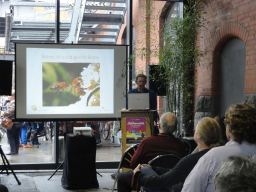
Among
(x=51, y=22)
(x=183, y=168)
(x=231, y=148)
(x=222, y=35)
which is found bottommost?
(x=183, y=168)

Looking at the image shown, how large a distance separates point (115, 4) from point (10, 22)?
6.19ft

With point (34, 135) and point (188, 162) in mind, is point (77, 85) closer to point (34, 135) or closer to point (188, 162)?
point (34, 135)

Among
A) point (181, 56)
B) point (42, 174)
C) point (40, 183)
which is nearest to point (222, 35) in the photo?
point (181, 56)

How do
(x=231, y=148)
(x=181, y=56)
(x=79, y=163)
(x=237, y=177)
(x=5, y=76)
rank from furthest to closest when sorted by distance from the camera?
(x=181, y=56) → (x=5, y=76) → (x=79, y=163) → (x=231, y=148) → (x=237, y=177)

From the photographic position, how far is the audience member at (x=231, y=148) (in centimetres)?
211

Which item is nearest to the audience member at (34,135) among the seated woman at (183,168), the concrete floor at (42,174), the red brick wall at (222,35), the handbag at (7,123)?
the concrete floor at (42,174)

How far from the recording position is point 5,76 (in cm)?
576

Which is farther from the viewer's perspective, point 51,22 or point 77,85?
point 51,22

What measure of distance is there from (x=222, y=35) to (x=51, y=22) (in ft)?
9.69

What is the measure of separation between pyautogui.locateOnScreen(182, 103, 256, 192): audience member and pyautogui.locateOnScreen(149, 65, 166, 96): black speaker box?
3.99m

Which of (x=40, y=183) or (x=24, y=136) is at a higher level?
(x=24, y=136)

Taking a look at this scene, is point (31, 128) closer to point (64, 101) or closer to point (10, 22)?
point (64, 101)

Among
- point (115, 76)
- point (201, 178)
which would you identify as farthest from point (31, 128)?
point (201, 178)

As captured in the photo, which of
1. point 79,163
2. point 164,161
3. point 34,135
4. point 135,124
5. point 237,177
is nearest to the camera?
point 237,177
